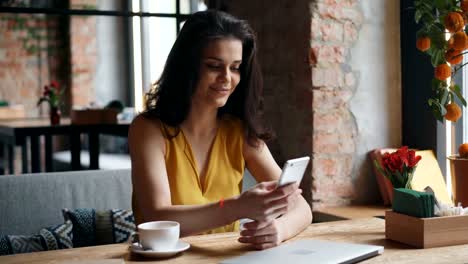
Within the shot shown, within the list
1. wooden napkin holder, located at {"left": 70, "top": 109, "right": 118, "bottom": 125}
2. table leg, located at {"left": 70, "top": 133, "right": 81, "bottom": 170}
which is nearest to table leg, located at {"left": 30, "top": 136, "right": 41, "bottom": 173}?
table leg, located at {"left": 70, "top": 133, "right": 81, "bottom": 170}

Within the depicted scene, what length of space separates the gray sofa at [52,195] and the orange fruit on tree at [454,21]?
4.25 ft

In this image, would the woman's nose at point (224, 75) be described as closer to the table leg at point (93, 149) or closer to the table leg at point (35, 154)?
the table leg at point (93, 149)

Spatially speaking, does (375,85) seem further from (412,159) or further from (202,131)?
(412,159)

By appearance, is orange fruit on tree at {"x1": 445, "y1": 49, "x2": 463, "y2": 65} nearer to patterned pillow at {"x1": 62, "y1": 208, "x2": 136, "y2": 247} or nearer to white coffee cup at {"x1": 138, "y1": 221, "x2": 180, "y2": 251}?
white coffee cup at {"x1": 138, "y1": 221, "x2": 180, "y2": 251}

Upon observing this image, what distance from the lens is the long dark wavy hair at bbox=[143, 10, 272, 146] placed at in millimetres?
1958

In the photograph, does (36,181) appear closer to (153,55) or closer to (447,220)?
(447,220)

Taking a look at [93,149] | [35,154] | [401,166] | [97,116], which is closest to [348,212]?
[401,166]

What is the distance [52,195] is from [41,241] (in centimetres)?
28

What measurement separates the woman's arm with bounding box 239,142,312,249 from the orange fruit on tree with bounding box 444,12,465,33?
23.9 inches

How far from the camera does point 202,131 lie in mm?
2082

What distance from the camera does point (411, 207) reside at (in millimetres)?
1560

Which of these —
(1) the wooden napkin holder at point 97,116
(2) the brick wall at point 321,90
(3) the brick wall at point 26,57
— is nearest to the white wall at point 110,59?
(3) the brick wall at point 26,57

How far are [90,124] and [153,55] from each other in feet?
7.91

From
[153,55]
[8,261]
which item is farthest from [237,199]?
[153,55]
